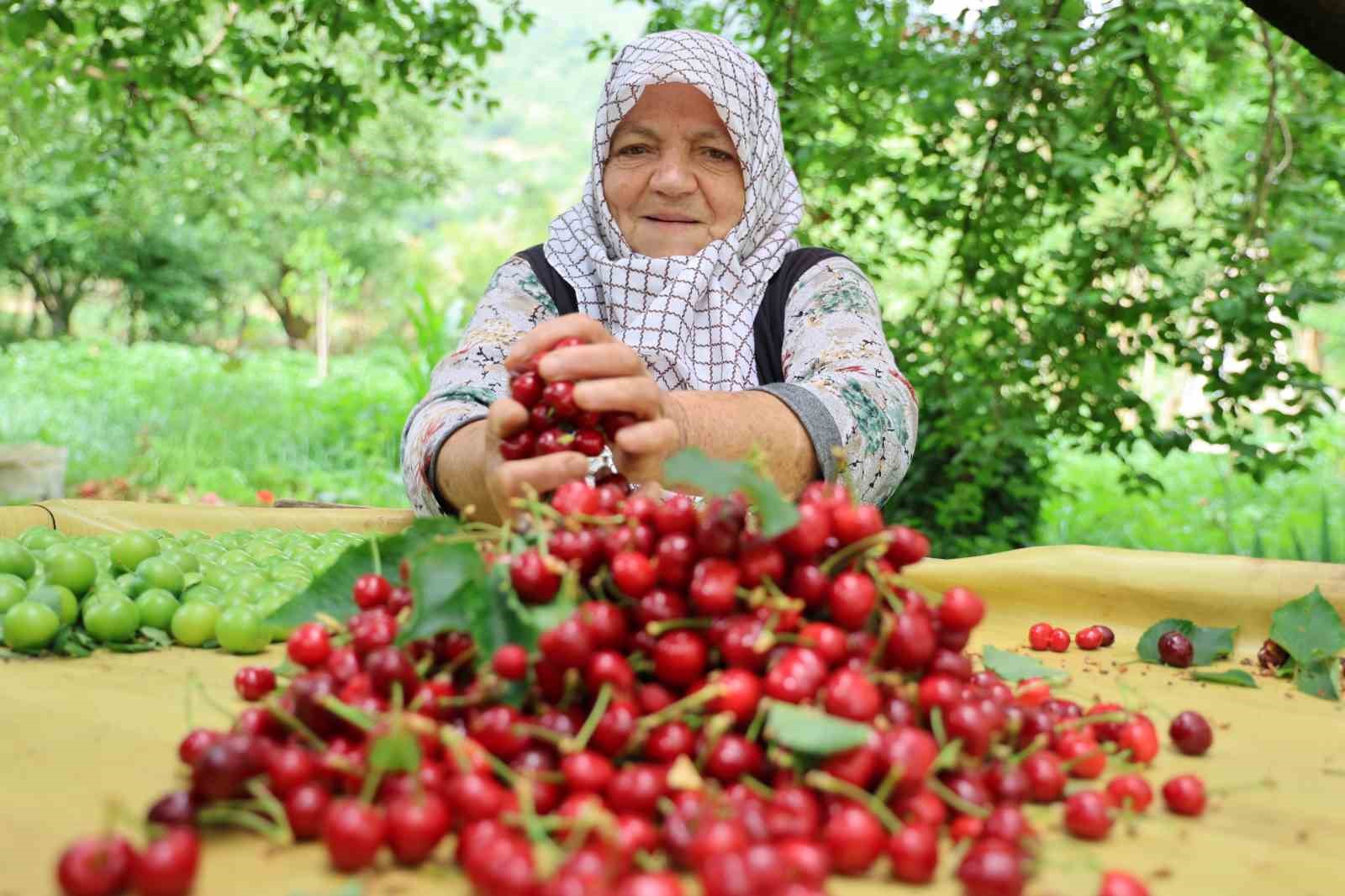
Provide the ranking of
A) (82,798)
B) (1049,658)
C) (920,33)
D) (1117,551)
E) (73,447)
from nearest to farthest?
(82,798), (1049,658), (1117,551), (920,33), (73,447)

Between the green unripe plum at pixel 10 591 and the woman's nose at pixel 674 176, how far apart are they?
4.32ft

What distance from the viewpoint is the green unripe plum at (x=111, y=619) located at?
146 centimetres

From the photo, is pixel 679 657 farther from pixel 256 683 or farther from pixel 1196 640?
pixel 1196 640

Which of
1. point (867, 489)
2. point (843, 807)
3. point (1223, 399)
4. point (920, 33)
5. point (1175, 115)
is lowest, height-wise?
point (843, 807)

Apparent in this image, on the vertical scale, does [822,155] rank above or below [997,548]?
above

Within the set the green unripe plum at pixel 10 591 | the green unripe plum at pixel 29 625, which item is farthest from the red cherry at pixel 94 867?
the green unripe plum at pixel 10 591

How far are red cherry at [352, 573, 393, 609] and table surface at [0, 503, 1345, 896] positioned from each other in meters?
0.23

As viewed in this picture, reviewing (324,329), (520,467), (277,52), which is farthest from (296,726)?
(324,329)

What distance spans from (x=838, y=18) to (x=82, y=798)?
376cm

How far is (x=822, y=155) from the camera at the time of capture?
12.0 feet

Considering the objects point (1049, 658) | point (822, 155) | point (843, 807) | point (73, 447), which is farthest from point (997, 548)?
point (73, 447)

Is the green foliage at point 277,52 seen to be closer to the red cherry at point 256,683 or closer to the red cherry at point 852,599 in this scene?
the red cherry at point 256,683

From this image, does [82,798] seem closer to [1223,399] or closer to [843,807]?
[843,807]

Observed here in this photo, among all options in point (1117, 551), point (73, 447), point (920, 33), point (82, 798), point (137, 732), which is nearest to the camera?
point (82, 798)
